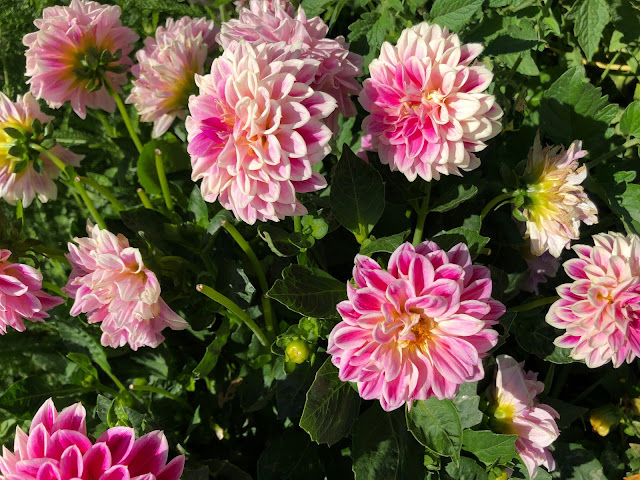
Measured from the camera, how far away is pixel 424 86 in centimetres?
83

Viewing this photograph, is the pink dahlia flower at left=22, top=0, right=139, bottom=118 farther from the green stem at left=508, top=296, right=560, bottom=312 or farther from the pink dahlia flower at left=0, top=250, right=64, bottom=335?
the green stem at left=508, top=296, right=560, bottom=312

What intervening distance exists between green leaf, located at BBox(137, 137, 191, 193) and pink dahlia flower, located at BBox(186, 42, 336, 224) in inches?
13.7

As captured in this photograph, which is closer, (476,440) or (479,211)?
(476,440)

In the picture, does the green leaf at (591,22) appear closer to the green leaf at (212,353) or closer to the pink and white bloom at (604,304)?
→ the pink and white bloom at (604,304)

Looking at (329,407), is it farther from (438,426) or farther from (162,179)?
(162,179)

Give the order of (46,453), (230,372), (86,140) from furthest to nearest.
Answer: (86,140) < (230,372) < (46,453)

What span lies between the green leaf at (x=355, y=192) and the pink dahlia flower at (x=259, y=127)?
156 mm

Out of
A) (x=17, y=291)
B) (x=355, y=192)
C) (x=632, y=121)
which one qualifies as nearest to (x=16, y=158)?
(x=17, y=291)

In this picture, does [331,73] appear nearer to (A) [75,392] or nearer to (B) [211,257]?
(B) [211,257]

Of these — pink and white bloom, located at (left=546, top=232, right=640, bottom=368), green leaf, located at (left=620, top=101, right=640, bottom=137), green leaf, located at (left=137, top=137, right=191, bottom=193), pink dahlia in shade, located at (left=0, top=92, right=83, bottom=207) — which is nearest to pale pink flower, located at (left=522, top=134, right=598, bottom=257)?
pink and white bloom, located at (left=546, top=232, right=640, bottom=368)

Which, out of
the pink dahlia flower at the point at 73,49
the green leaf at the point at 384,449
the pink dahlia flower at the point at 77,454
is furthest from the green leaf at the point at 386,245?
the pink dahlia flower at the point at 73,49

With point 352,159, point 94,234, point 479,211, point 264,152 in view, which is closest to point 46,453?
point 94,234

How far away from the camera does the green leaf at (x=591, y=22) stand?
A: 1.10 m

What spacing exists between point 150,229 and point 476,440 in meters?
0.62
